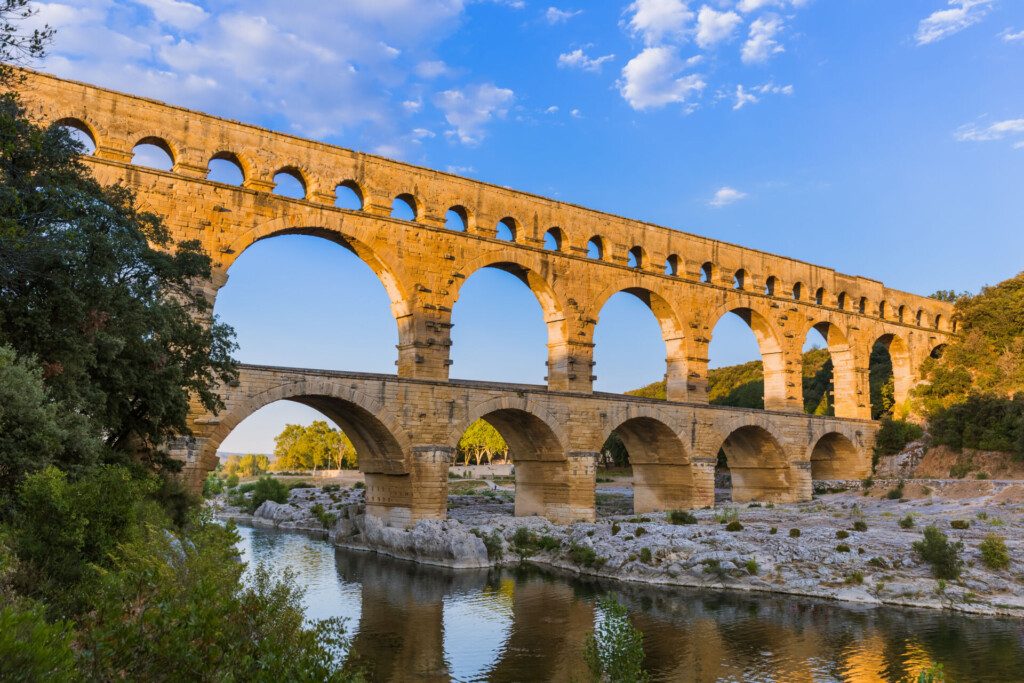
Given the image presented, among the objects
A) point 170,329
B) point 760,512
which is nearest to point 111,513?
point 170,329

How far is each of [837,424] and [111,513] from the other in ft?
116

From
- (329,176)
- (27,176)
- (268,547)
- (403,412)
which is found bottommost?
(268,547)

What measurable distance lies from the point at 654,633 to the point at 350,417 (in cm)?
1272

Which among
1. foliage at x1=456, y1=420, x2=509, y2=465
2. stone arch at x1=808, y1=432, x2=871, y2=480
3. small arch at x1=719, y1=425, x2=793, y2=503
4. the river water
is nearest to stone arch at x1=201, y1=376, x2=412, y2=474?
the river water

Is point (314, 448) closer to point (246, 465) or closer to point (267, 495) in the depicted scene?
point (267, 495)

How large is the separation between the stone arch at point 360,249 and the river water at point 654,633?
858 cm

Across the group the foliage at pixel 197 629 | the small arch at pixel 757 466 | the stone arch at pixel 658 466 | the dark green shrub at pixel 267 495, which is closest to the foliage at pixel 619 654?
the foliage at pixel 197 629

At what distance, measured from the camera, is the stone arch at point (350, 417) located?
2141cm

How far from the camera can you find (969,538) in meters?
21.0

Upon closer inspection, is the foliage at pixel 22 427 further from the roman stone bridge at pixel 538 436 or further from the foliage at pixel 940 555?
the foliage at pixel 940 555

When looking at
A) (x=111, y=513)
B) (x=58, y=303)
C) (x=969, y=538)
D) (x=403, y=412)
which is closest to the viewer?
(x=111, y=513)

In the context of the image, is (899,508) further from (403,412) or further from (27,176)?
(27,176)

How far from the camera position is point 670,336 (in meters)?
33.0

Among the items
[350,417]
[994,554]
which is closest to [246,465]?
[350,417]
